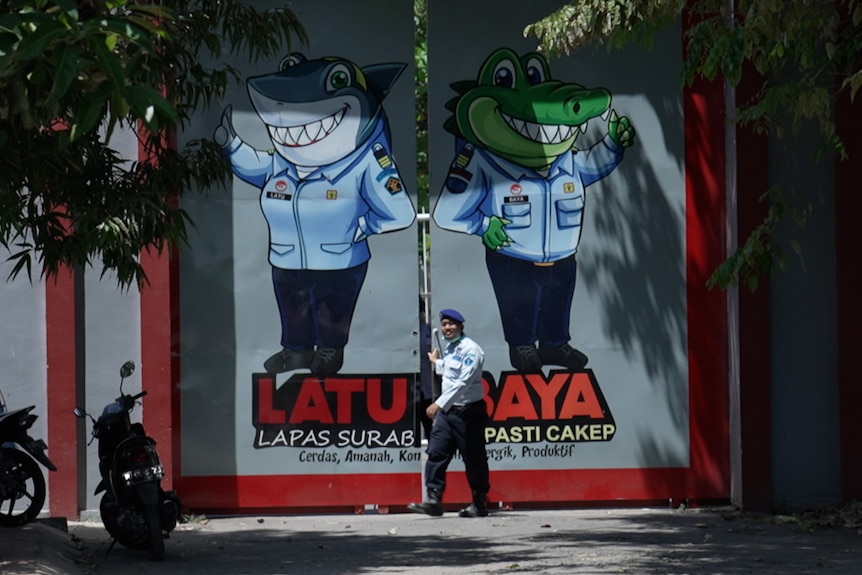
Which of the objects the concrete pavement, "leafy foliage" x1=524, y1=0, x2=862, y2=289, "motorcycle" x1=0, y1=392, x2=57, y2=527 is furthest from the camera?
"motorcycle" x1=0, y1=392, x2=57, y2=527

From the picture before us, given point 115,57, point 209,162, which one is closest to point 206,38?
point 209,162

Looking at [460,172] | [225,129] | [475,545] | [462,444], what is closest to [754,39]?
[460,172]

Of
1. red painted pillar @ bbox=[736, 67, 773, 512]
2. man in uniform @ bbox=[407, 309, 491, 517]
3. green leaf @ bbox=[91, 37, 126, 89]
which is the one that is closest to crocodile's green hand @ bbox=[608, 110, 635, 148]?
red painted pillar @ bbox=[736, 67, 773, 512]

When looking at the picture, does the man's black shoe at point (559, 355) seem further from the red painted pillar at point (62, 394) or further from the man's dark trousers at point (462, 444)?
the red painted pillar at point (62, 394)

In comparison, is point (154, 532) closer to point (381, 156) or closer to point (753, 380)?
point (381, 156)

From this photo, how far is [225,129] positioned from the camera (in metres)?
12.2

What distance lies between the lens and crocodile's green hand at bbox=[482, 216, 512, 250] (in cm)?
1236

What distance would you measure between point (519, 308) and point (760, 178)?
2447 millimetres

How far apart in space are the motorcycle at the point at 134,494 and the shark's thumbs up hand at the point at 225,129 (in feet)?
9.28

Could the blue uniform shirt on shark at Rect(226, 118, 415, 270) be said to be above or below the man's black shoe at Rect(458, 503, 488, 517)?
above

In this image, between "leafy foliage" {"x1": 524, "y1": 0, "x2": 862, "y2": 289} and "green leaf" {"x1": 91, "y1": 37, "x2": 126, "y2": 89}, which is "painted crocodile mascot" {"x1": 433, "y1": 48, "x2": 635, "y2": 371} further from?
"green leaf" {"x1": 91, "y1": 37, "x2": 126, "y2": 89}

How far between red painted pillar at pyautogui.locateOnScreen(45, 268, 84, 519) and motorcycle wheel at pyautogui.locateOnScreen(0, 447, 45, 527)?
1.01m

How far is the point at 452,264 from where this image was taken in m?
12.4

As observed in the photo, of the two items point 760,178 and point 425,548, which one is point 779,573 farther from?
point 760,178
